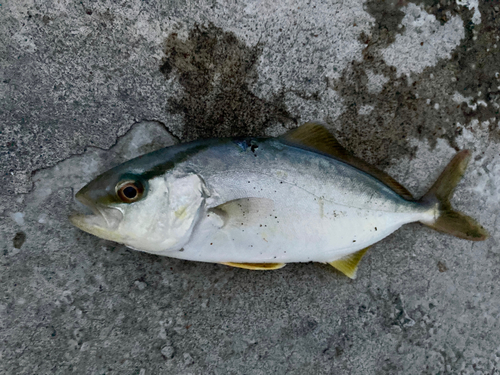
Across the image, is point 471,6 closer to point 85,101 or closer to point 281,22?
point 281,22

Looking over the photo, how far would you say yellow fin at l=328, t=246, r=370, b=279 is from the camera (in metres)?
1.99

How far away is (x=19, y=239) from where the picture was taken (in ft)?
6.14

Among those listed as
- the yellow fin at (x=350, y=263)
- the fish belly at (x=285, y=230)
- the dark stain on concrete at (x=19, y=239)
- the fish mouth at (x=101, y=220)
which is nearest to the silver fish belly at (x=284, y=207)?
the fish belly at (x=285, y=230)

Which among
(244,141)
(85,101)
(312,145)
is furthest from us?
(85,101)

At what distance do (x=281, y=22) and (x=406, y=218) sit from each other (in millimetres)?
1573

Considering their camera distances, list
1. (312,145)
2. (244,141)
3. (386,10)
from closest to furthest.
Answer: (244,141), (312,145), (386,10)

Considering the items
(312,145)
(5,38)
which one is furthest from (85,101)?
(312,145)

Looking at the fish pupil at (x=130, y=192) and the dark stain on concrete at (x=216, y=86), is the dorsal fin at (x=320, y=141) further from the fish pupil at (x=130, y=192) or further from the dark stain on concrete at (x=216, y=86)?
the fish pupil at (x=130, y=192)

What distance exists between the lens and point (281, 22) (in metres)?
2.05

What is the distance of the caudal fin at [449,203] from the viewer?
202 centimetres

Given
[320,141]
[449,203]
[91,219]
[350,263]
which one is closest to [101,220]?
[91,219]

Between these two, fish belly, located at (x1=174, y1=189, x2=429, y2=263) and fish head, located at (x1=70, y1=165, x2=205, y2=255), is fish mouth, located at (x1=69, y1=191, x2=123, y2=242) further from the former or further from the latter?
fish belly, located at (x1=174, y1=189, x2=429, y2=263)

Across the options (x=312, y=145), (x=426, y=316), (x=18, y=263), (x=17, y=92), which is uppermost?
(x=312, y=145)

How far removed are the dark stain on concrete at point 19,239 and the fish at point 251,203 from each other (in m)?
0.61
